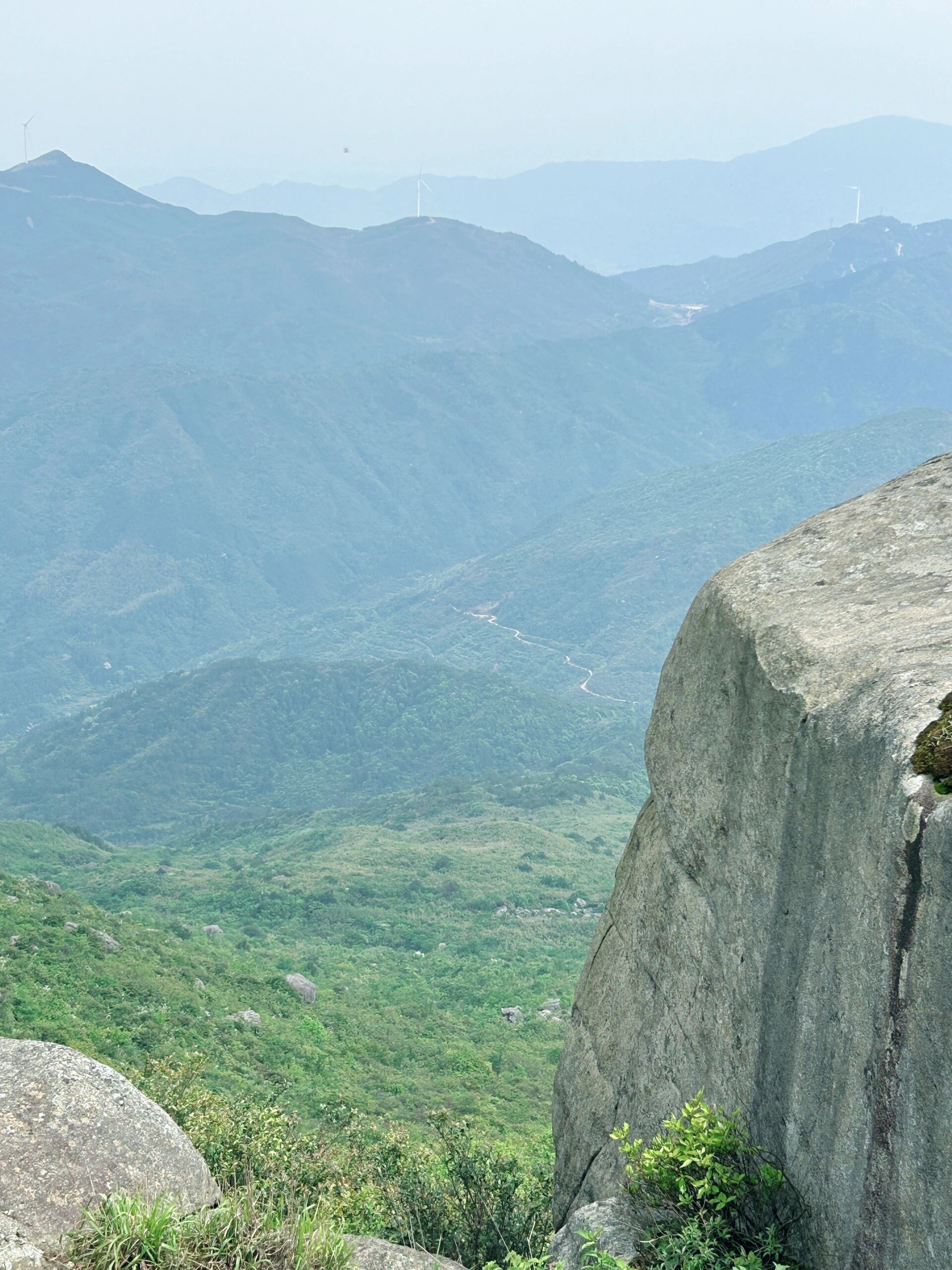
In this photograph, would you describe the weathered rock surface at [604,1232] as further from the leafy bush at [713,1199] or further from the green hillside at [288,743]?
the green hillside at [288,743]

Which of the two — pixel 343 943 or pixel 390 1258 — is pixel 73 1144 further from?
pixel 343 943

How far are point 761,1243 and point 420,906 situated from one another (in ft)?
196

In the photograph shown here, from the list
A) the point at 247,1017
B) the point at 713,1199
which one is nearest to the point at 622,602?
the point at 247,1017

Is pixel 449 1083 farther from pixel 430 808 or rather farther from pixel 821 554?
pixel 430 808

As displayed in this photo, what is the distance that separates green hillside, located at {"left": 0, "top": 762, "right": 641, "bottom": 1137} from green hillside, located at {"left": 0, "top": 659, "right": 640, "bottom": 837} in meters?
20.1

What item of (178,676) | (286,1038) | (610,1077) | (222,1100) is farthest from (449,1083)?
(178,676)

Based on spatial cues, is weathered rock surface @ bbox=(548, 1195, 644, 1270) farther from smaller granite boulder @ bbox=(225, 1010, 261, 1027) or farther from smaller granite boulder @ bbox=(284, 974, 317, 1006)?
smaller granite boulder @ bbox=(284, 974, 317, 1006)

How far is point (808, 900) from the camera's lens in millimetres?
10031

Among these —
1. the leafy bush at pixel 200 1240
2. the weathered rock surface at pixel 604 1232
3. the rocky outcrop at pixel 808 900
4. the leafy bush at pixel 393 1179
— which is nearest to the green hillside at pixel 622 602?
the leafy bush at pixel 393 1179

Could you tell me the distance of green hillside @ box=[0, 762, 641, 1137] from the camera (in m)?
37.1

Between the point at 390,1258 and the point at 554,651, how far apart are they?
16614cm

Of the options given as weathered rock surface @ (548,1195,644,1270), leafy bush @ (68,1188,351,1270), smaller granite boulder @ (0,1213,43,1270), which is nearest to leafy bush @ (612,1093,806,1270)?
weathered rock surface @ (548,1195,644,1270)

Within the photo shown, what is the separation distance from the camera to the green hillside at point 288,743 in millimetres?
121625

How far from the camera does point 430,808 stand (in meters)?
97.3
